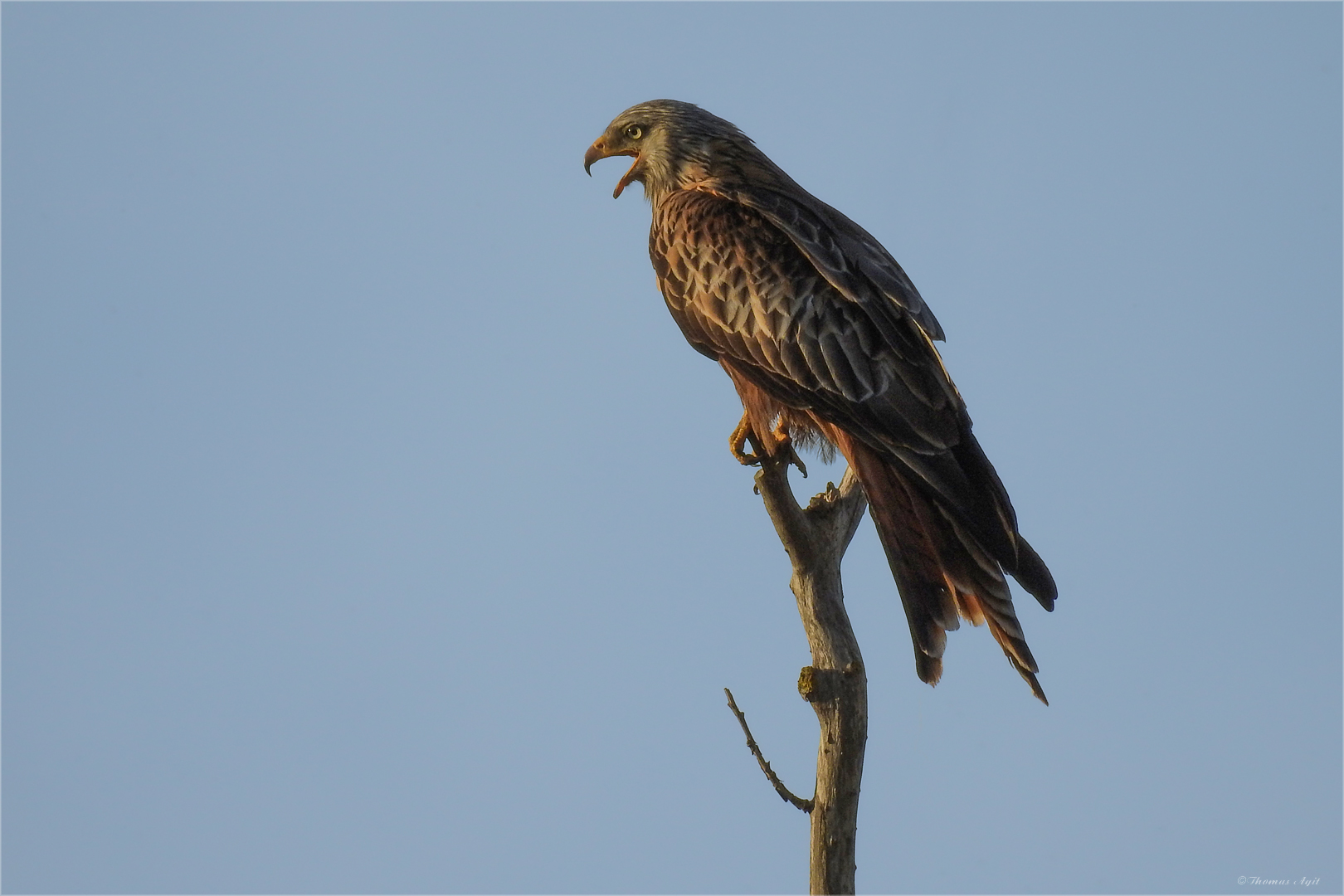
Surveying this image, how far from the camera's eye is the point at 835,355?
5.38 meters

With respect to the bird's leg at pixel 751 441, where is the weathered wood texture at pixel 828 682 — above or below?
below

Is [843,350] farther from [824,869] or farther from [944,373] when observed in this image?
[824,869]

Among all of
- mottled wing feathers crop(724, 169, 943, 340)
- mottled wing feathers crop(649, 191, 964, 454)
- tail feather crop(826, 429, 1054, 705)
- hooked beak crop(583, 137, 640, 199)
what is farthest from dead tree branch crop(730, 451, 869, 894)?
hooked beak crop(583, 137, 640, 199)

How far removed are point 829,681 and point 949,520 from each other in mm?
917

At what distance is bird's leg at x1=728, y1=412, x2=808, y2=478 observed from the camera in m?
5.30

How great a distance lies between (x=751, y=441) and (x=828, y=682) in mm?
1284

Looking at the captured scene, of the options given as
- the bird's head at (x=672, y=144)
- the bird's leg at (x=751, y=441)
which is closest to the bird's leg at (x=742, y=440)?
the bird's leg at (x=751, y=441)

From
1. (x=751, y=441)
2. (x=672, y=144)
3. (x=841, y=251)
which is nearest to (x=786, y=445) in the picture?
(x=751, y=441)

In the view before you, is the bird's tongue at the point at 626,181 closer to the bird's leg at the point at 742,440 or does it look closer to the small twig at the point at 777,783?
the bird's leg at the point at 742,440

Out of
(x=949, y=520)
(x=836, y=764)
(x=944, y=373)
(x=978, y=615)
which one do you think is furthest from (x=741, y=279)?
(x=836, y=764)

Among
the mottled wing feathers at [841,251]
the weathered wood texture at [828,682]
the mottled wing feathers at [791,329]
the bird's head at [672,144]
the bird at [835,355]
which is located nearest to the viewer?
the weathered wood texture at [828,682]

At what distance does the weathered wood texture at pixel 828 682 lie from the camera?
13.7 ft

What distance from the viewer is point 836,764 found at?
4203mm

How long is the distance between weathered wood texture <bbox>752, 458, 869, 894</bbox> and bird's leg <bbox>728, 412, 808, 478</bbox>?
0.59m
